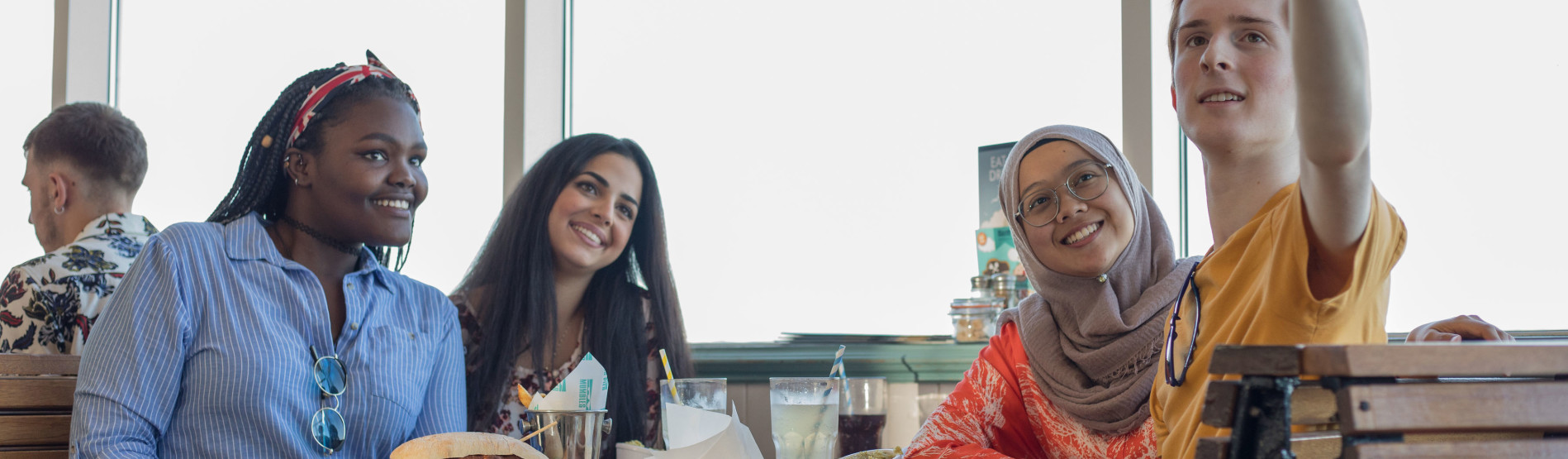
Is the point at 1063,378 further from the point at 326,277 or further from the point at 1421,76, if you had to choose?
the point at 326,277

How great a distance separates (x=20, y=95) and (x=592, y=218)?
266 centimetres

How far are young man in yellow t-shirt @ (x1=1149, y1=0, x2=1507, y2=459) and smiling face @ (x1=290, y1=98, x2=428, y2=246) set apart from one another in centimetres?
128

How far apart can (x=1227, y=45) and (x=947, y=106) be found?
141 cm

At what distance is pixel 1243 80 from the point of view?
1149mm

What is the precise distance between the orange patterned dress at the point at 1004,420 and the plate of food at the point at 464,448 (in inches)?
24.6

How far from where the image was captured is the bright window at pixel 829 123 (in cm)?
251

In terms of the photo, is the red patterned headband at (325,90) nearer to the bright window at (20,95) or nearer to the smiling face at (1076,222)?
the smiling face at (1076,222)

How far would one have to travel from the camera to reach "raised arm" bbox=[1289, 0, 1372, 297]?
2.75ft

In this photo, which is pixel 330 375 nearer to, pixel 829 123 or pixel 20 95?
pixel 829 123

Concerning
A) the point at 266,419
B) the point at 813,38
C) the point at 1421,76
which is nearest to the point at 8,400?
the point at 266,419

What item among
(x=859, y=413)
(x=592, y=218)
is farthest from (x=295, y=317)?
(x=859, y=413)

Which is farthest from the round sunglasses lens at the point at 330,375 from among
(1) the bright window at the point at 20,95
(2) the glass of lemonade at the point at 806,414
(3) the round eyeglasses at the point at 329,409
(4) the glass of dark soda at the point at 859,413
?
(1) the bright window at the point at 20,95

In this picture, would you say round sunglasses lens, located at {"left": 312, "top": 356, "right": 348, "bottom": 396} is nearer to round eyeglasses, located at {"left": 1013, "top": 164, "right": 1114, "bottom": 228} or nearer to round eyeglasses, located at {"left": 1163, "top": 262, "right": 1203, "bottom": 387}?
round eyeglasses, located at {"left": 1013, "top": 164, "right": 1114, "bottom": 228}

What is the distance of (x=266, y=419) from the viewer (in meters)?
1.63
